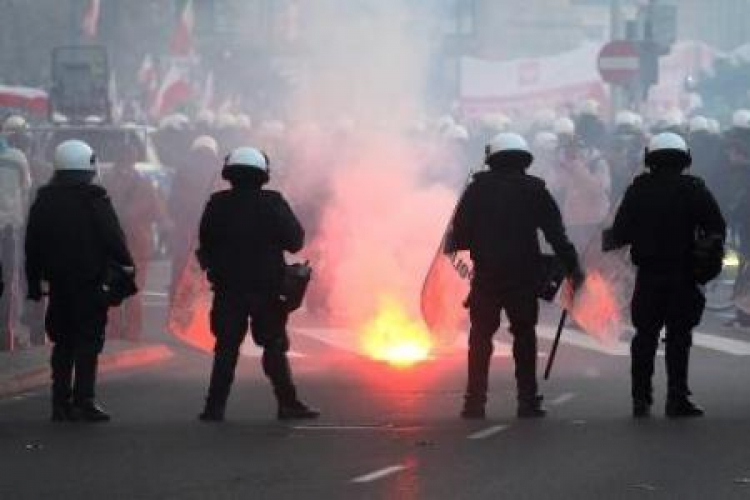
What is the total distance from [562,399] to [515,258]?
1656 mm

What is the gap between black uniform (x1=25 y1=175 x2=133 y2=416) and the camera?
15656 mm

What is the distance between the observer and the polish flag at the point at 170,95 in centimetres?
5188

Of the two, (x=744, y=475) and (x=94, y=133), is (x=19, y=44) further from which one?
(x=744, y=475)

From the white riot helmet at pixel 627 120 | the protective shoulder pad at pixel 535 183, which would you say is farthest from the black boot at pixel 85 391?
the white riot helmet at pixel 627 120

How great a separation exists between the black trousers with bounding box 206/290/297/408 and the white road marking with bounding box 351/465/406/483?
9.33ft

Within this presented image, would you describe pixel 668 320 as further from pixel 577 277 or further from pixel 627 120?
pixel 627 120

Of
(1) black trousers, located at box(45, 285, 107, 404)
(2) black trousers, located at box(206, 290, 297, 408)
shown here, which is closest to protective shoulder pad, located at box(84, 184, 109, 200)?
(1) black trousers, located at box(45, 285, 107, 404)

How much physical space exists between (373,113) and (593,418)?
28.8 meters

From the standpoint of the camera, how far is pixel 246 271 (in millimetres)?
15508

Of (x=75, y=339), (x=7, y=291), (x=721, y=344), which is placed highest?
(x=75, y=339)

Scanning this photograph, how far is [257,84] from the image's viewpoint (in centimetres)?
6153

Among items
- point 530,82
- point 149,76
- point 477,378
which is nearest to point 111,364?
point 477,378

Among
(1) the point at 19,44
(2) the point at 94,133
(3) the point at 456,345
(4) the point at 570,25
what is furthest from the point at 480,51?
(3) the point at 456,345

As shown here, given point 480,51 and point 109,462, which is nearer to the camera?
point 109,462
